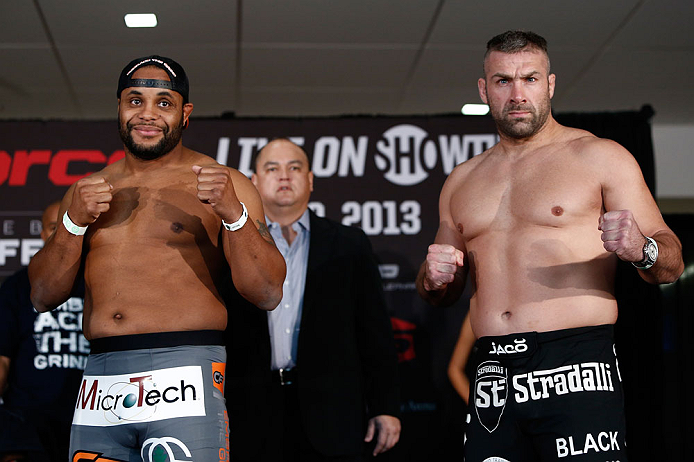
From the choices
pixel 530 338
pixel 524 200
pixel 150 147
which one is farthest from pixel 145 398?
pixel 524 200

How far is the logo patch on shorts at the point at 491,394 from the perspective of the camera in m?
1.97

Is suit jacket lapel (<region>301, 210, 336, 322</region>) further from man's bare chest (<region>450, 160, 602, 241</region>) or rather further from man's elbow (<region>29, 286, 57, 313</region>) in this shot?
man's elbow (<region>29, 286, 57, 313</region>)

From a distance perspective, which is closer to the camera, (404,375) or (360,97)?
(404,375)

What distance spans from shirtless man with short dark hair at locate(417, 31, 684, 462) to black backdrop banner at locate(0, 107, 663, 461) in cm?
181

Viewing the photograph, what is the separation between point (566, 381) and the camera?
6.24 ft

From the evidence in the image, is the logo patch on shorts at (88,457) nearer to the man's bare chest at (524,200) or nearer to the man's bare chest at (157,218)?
the man's bare chest at (157,218)

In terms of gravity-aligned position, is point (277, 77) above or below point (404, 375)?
above

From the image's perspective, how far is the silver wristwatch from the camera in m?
1.80

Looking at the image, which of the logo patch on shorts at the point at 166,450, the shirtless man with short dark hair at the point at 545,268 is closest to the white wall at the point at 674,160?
the shirtless man with short dark hair at the point at 545,268

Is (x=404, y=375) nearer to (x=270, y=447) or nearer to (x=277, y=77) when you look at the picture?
(x=270, y=447)

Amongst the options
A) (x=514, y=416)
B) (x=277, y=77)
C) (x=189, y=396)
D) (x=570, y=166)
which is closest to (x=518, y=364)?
(x=514, y=416)

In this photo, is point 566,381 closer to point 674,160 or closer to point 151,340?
point 151,340

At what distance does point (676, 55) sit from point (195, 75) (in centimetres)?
282

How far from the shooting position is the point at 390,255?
405cm
